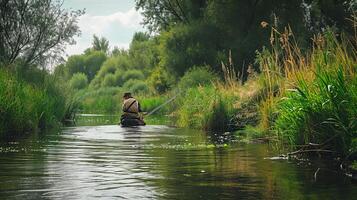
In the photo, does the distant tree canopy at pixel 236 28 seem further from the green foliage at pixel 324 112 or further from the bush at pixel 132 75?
the bush at pixel 132 75

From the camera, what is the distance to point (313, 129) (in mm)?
10422

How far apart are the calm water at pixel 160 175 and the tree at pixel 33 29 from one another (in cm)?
1934

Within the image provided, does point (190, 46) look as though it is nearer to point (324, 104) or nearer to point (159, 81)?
point (159, 81)

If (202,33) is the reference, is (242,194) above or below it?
below

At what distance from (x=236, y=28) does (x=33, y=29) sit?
56.8 feet

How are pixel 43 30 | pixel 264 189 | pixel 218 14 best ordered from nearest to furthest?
pixel 264 189 < pixel 43 30 < pixel 218 14

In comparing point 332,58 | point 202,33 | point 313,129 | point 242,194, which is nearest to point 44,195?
point 242,194

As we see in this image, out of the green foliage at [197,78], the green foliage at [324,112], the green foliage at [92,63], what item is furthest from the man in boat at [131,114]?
the green foliage at [92,63]

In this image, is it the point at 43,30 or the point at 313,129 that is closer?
the point at 313,129

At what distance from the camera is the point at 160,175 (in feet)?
28.2

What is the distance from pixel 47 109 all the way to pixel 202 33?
24.4m

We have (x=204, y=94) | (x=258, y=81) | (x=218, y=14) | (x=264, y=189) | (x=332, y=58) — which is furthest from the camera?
(x=218, y=14)

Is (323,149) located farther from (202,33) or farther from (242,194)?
(202,33)

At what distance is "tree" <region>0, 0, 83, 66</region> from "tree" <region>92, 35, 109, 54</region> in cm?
11562
